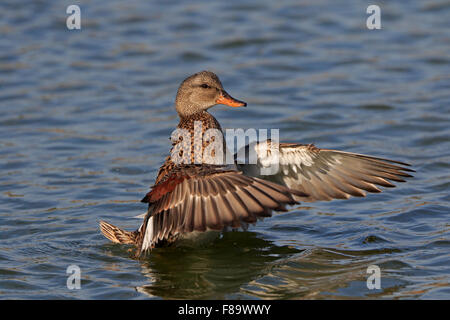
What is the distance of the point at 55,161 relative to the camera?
32.0 ft

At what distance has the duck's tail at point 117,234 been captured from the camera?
7.17 meters

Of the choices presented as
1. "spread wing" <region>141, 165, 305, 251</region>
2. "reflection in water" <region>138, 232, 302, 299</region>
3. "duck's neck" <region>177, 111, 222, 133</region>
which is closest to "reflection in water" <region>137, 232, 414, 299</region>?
"reflection in water" <region>138, 232, 302, 299</region>

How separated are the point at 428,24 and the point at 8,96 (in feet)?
26.1

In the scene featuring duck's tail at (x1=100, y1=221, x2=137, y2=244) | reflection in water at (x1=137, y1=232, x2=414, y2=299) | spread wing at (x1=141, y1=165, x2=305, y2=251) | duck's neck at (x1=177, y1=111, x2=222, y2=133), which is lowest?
reflection in water at (x1=137, y1=232, x2=414, y2=299)

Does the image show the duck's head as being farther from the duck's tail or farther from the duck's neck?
the duck's tail

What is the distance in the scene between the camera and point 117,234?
717 centimetres

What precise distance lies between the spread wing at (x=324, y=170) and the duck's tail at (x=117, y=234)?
1243 millimetres

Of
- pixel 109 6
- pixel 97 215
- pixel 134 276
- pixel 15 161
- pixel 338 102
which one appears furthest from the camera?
pixel 109 6

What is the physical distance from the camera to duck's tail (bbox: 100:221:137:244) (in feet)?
23.5

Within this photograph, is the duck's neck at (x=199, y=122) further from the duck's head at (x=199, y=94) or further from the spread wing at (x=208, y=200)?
the spread wing at (x=208, y=200)

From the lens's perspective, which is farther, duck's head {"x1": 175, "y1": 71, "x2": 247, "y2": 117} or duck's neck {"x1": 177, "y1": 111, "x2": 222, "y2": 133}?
duck's head {"x1": 175, "y1": 71, "x2": 247, "y2": 117}

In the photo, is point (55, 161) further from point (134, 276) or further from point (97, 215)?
point (134, 276)

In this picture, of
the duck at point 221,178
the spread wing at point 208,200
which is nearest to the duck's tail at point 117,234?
the duck at point 221,178
